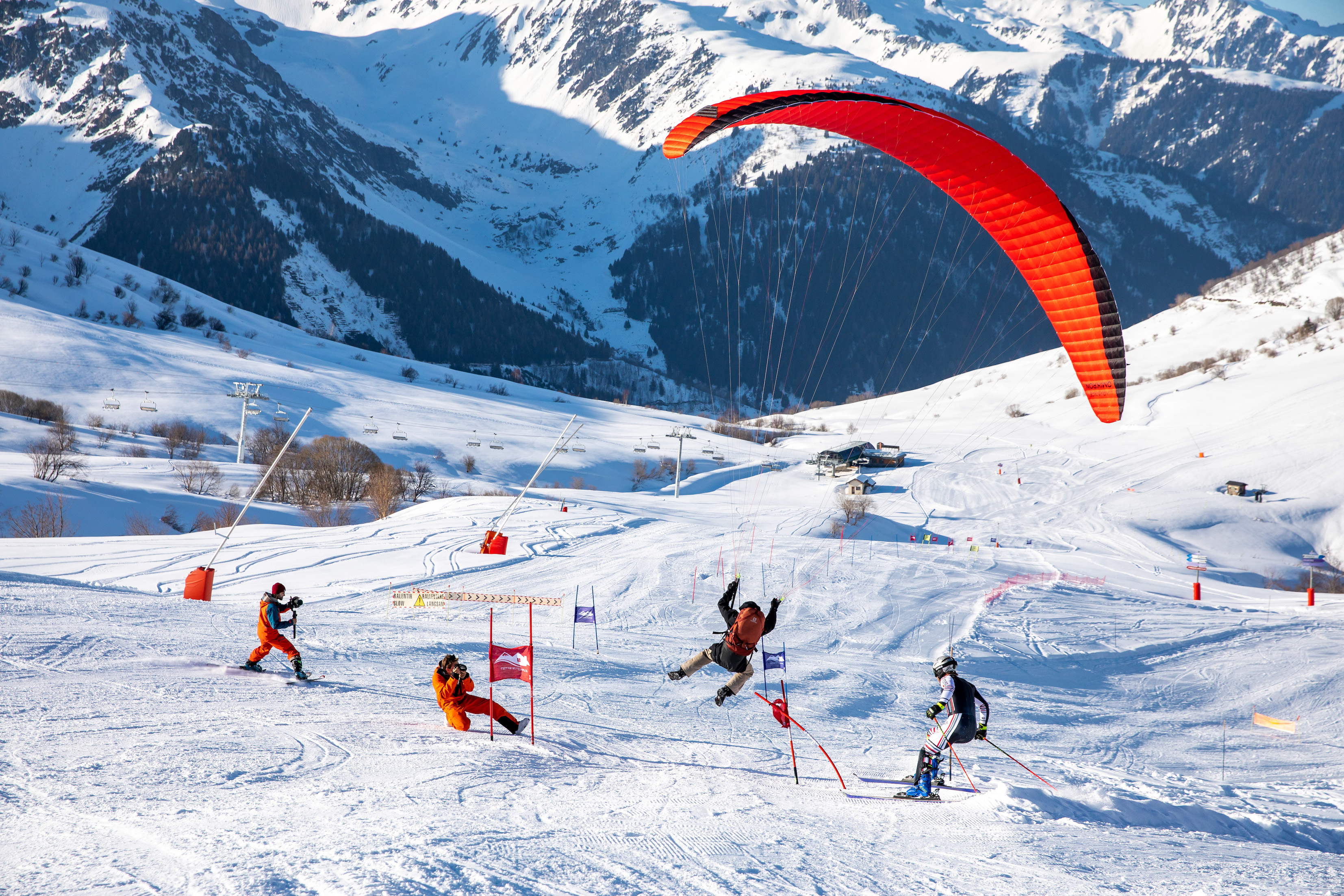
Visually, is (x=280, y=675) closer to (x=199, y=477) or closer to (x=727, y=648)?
(x=727, y=648)

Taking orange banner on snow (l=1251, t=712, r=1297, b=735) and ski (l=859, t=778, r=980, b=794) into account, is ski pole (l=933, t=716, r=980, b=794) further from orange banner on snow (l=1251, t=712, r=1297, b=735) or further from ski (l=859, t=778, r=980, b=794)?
orange banner on snow (l=1251, t=712, r=1297, b=735)

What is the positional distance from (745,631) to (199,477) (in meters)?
32.7

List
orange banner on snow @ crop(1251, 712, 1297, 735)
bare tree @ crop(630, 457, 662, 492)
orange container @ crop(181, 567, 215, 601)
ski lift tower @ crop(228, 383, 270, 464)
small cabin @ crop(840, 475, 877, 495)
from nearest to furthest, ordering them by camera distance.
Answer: orange banner on snow @ crop(1251, 712, 1297, 735) → orange container @ crop(181, 567, 215, 601) → small cabin @ crop(840, 475, 877, 495) → ski lift tower @ crop(228, 383, 270, 464) → bare tree @ crop(630, 457, 662, 492)

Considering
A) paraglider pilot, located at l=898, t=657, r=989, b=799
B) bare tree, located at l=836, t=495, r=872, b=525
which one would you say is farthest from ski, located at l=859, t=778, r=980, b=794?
bare tree, located at l=836, t=495, r=872, b=525

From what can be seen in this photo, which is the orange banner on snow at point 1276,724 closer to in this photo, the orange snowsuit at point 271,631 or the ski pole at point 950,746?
the ski pole at point 950,746

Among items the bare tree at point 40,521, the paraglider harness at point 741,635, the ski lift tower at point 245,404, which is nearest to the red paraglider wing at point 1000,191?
the paraglider harness at point 741,635

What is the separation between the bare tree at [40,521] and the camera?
85.7 ft

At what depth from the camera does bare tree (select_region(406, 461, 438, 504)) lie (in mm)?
38312

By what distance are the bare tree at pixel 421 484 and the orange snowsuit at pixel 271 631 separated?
28142 mm

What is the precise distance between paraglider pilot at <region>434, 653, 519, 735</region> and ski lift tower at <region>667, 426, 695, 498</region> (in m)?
29.5

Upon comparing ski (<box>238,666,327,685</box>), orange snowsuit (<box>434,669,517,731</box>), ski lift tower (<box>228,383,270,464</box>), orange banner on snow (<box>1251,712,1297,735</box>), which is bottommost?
orange banner on snow (<box>1251,712,1297,735</box>)

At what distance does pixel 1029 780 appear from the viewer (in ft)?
28.1

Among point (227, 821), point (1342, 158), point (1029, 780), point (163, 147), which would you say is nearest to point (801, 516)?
point (1029, 780)

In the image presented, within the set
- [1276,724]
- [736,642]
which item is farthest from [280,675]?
[1276,724]
